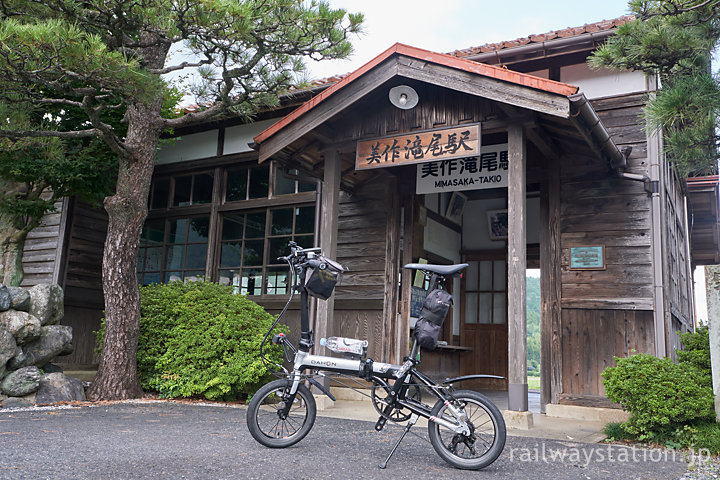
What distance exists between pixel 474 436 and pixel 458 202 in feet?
19.1

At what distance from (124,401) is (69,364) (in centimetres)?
316

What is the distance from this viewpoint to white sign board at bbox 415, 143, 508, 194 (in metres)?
6.13

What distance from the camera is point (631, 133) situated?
20.4ft

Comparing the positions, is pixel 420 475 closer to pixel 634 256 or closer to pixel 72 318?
pixel 634 256

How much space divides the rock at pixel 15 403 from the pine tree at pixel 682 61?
6.29 m

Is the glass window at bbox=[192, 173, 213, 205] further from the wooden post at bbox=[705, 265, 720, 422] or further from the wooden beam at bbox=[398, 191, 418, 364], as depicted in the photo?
the wooden post at bbox=[705, 265, 720, 422]

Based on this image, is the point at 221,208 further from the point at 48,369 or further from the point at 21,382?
the point at 21,382

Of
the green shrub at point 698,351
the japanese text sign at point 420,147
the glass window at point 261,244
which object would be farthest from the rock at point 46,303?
the green shrub at point 698,351

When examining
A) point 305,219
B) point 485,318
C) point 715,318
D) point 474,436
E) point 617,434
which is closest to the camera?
point 474,436

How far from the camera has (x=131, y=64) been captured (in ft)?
17.0

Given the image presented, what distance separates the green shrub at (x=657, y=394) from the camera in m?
4.21

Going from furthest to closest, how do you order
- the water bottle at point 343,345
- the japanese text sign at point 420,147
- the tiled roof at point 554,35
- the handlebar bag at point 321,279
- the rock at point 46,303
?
1. the rock at point 46,303
2. the tiled roof at point 554,35
3. the japanese text sign at point 420,147
4. the handlebar bag at point 321,279
5. the water bottle at point 343,345

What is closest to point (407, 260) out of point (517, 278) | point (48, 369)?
point (517, 278)

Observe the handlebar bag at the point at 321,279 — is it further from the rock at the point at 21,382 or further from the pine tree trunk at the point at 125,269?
the rock at the point at 21,382
